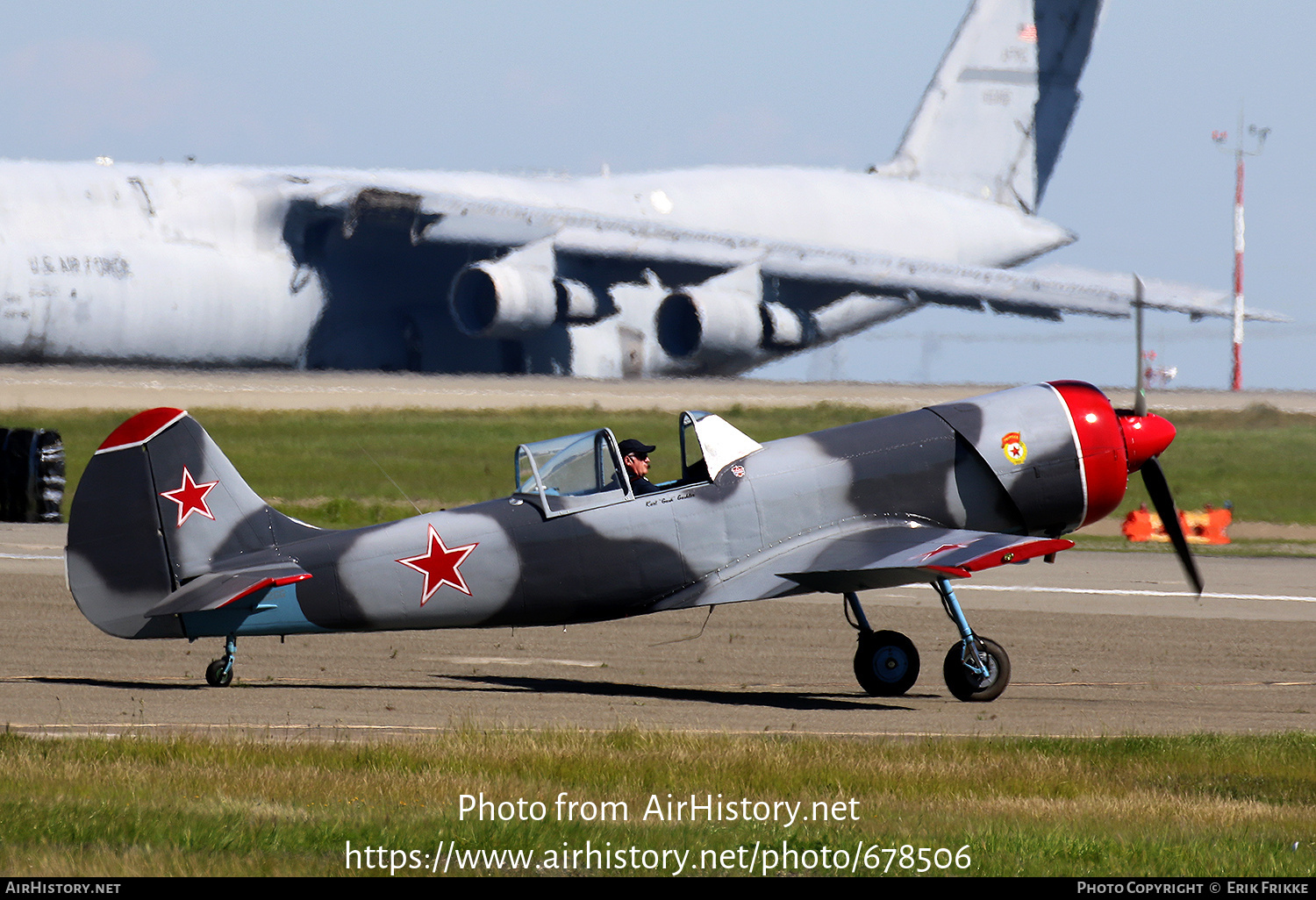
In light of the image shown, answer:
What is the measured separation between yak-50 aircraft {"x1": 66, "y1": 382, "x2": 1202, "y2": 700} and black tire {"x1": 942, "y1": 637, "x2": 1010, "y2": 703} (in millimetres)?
16

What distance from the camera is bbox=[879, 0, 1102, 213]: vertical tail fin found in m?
57.6

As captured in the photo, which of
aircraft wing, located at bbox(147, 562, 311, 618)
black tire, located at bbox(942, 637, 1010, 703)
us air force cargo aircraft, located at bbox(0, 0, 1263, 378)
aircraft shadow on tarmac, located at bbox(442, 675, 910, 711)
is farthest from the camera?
us air force cargo aircraft, located at bbox(0, 0, 1263, 378)

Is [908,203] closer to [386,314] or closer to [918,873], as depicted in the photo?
[386,314]

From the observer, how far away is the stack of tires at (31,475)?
26.1 metres

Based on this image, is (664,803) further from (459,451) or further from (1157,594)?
(459,451)

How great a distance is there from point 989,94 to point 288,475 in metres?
34.8

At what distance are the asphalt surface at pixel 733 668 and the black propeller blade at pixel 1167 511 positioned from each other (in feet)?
3.36

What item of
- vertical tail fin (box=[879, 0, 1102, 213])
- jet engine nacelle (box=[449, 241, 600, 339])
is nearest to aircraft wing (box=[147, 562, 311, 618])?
jet engine nacelle (box=[449, 241, 600, 339])

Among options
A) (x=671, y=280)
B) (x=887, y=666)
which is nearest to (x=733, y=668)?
(x=887, y=666)

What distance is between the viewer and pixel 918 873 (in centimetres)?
689

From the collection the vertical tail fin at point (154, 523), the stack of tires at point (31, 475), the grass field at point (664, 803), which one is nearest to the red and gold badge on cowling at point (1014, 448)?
the grass field at point (664, 803)

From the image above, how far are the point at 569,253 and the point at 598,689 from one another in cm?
3162

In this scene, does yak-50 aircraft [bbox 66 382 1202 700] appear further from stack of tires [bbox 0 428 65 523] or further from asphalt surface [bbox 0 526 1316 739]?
stack of tires [bbox 0 428 65 523]

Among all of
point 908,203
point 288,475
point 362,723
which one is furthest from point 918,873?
point 908,203
